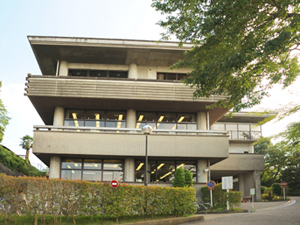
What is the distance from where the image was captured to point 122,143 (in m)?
20.5

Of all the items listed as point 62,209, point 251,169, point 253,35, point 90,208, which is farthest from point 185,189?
point 251,169

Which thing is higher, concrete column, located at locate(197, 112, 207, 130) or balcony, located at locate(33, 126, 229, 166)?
concrete column, located at locate(197, 112, 207, 130)

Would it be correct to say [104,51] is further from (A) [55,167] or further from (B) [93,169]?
(A) [55,167]

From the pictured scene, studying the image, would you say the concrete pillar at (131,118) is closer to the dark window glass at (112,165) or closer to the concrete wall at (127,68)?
the dark window glass at (112,165)

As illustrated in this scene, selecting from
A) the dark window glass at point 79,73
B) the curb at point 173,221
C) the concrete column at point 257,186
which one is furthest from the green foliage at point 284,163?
the dark window glass at point 79,73

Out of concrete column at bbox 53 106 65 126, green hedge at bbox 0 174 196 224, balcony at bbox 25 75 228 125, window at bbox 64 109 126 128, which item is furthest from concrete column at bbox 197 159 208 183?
concrete column at bbox 53 106 65 126

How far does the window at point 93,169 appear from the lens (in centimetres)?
2152

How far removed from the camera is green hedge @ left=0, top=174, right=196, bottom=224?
35.7 ft

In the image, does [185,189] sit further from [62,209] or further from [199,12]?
[199,12]

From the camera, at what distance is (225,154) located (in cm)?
2098

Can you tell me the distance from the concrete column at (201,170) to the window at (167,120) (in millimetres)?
2494

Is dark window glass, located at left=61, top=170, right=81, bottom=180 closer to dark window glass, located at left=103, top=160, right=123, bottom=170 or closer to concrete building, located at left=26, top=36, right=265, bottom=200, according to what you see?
concrete building, located at left=26, top=36, right=265, bottom=200

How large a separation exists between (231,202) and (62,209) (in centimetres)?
1127

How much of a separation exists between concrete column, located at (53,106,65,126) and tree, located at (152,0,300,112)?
10976 millimetres
